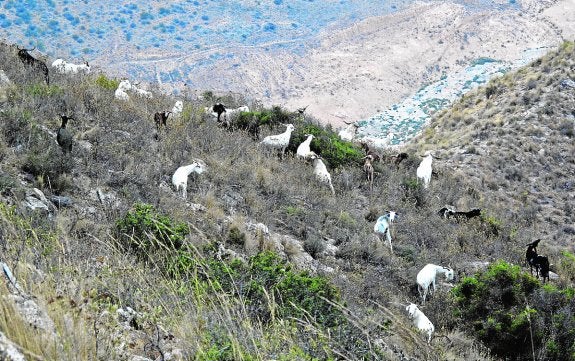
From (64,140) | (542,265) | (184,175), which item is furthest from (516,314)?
(64,140)

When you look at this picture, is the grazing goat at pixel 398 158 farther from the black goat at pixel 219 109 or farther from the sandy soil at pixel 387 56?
the sandy soil at pixel 387 56

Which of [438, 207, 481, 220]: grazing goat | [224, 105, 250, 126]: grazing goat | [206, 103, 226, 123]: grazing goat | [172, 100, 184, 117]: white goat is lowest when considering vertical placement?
[438, 207, 481, 220]: grazing goat

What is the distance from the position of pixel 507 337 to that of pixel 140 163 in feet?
18.4

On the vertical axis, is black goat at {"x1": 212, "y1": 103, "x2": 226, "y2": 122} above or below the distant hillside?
above

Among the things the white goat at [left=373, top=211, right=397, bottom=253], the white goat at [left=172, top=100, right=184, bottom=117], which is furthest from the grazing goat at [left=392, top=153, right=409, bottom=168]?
the white goat at [left=172, top=100, right=184, bottom=117]

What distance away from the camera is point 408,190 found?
12961 mm

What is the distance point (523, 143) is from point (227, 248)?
48.4 ft

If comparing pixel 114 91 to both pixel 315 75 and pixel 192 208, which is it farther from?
pixel 315 75

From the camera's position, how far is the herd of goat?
868cm

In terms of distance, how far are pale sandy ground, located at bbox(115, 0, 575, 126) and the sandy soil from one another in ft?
0.33

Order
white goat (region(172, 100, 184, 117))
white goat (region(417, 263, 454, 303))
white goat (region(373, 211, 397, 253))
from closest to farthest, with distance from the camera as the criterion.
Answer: white goat (region(417, 263, 454, 303)) < white goat (region(373, 211, 397, 253)) < white goat (region(172, 100, 184, 117))

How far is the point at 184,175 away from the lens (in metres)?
9.30

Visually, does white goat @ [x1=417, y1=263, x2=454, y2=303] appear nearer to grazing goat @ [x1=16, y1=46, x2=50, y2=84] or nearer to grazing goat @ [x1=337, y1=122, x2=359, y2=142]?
grazing goat @ [x1=337, y1=122, x2=359, y2=142]

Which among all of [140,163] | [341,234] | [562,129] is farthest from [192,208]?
[562,129]
